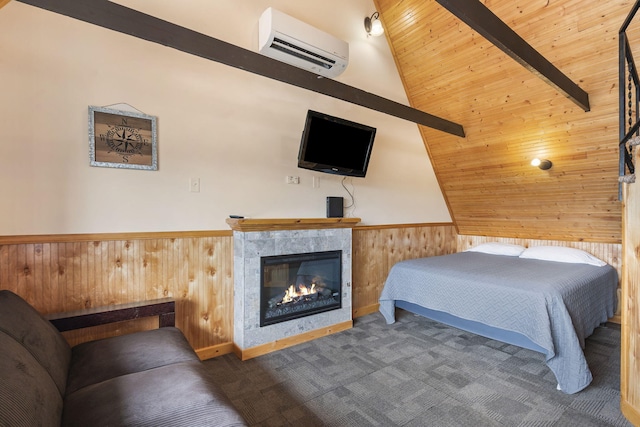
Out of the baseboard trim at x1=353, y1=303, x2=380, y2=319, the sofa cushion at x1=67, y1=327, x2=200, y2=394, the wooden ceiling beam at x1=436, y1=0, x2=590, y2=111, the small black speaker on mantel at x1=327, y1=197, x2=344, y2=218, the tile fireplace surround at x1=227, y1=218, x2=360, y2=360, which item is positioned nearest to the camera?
the sofa cushion at x1=67, y1=327, x2=200, y2=394

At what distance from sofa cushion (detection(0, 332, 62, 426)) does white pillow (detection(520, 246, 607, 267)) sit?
4.58 meters

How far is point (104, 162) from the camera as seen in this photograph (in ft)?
7.24

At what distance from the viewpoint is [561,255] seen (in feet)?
12.3

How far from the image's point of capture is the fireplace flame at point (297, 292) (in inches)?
120

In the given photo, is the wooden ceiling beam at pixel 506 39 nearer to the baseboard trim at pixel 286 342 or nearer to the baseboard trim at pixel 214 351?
the baseboard trim at pixel 286 342

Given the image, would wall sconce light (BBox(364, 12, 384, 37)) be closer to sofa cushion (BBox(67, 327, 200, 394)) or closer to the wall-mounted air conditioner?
the wall-mounted air conditioner

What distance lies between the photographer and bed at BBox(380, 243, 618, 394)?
7.47 feet

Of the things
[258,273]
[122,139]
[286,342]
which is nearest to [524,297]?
[286,342]

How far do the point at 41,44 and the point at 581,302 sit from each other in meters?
4.40

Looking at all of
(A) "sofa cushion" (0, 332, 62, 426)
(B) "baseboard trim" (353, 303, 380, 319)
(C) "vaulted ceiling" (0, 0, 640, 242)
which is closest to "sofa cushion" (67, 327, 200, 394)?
(A) "sofa cushion" (0, 332, 62, 426)

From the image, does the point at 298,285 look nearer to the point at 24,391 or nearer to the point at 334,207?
the point at 334,207

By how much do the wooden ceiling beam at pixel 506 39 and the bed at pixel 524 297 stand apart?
1.63 metres

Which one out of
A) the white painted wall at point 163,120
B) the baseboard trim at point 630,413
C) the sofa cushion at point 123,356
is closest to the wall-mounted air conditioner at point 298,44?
the white painted wall at point 163,120

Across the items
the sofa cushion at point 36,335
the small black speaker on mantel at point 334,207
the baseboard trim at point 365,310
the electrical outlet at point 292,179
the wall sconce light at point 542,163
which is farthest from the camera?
the baseboard trim at point 365,310
